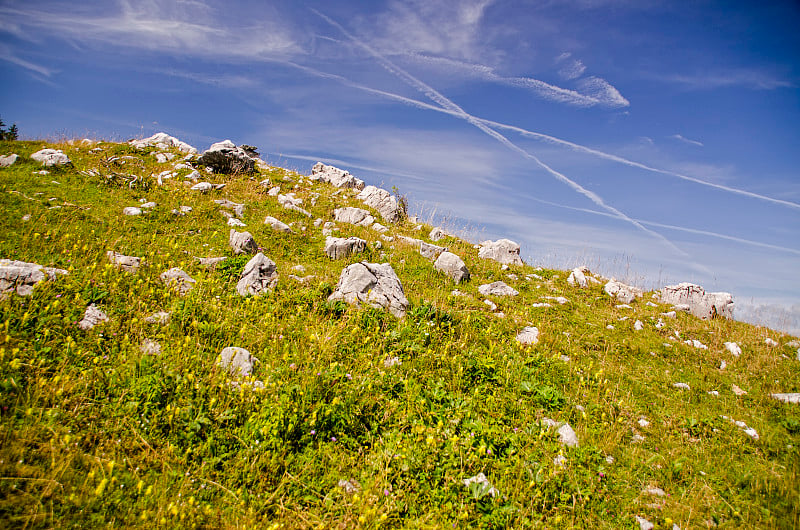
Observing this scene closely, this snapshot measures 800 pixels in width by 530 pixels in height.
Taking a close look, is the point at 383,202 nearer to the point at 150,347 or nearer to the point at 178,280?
the point at 178,280

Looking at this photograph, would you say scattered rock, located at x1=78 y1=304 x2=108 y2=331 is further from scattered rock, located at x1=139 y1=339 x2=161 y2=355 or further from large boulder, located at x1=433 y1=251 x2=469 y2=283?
large boulder, located at x1=433 y1=251 x2=469 y2=283

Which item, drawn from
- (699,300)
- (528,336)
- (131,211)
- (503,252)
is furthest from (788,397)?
(131,211)

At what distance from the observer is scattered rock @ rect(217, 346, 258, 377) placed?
4.71 meters

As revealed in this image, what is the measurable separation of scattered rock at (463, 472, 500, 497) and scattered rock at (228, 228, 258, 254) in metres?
7.99

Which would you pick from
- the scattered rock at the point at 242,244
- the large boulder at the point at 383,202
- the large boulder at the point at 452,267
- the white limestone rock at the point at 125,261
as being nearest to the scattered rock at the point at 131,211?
the scattered rock at the point at 242,244

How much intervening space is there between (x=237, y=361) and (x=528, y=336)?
19.6 feet

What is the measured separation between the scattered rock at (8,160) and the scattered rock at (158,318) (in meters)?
11.4

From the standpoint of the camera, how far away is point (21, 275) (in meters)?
5.26

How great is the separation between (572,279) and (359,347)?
11228mm

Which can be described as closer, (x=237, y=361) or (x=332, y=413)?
(x=332, y=413)

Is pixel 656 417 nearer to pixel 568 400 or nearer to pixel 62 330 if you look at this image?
pixel 568 400

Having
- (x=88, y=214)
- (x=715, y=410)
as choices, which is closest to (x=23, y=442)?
(x=88, y=214)

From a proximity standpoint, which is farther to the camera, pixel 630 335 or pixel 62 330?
pixel 630 335

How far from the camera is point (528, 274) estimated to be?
13852 millimetres
